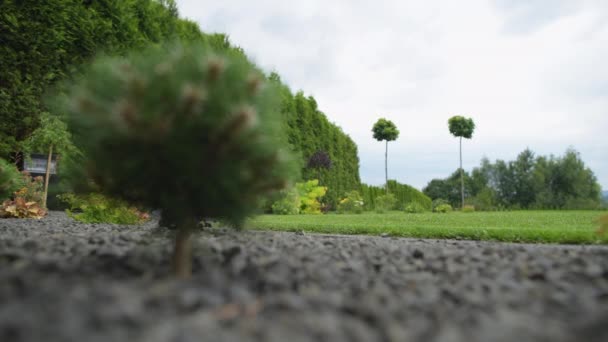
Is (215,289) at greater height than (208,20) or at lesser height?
lesser

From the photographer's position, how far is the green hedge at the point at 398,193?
1697 centimetres

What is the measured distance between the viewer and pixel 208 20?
31.2 ft

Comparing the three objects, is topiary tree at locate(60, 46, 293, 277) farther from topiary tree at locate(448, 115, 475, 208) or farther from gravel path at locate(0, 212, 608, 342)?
topiary tree at locate(448, 115, 475, 208)

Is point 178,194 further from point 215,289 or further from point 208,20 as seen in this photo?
point 208,20

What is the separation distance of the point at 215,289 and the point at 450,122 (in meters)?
18.0

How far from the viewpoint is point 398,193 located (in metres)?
18.9

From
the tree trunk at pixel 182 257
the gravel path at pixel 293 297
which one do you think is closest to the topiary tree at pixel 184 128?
the tree trunk at pixel 182 257

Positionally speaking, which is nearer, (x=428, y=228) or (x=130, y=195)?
(x=130, y=195)

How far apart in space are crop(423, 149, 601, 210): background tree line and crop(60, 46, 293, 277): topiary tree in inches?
811

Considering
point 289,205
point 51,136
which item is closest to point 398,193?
point 289,205

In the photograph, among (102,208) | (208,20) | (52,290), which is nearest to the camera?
(52,290)

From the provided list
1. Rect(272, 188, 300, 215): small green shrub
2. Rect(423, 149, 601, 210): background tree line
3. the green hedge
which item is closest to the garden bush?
Rect(272, 188, 300, 215): small green shrub

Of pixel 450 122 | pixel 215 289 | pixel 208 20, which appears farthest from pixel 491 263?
pixel 450 122

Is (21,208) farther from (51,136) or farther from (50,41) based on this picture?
(50,41)
